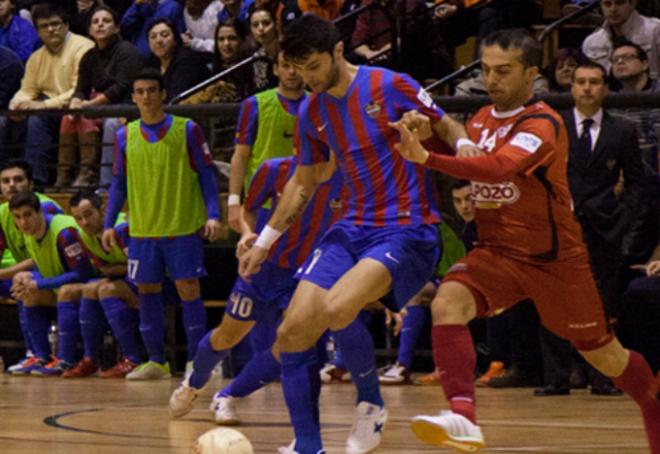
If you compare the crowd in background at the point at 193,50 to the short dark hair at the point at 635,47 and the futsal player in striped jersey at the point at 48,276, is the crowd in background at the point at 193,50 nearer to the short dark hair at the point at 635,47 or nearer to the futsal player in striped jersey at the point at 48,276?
the short dark hair at the point at 635,47

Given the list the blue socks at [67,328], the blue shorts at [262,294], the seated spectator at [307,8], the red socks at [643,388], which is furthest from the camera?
the seated spectator at [307,8]

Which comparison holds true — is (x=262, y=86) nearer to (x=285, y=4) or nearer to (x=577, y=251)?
(x=285, y=4)

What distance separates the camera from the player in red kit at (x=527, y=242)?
5.96 meters

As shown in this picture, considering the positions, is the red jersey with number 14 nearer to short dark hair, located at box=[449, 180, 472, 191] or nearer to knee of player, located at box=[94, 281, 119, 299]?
short dark hair, located at box=[449, 180, 472, 191]

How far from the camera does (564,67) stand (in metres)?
11.4

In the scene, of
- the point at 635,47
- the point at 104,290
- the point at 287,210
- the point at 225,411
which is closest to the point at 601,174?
the point at 635,47

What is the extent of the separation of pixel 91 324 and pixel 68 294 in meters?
0.44

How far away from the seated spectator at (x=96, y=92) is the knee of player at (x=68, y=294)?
1234 millimetres

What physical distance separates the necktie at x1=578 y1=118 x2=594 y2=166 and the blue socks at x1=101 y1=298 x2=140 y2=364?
14.3 ft

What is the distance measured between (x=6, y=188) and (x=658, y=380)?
8.33 m

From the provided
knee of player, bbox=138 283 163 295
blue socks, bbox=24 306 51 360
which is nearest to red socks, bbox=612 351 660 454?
knee of player, bbox=138 283 163 295

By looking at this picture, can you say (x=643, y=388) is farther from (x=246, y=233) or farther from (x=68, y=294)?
(x=68, y=294)

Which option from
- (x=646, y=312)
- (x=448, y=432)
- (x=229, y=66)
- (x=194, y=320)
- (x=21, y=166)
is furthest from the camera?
(x=229, y=66)

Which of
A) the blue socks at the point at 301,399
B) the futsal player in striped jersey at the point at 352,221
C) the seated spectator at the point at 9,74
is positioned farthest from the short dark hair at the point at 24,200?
the blue socks at the point at 301,399
